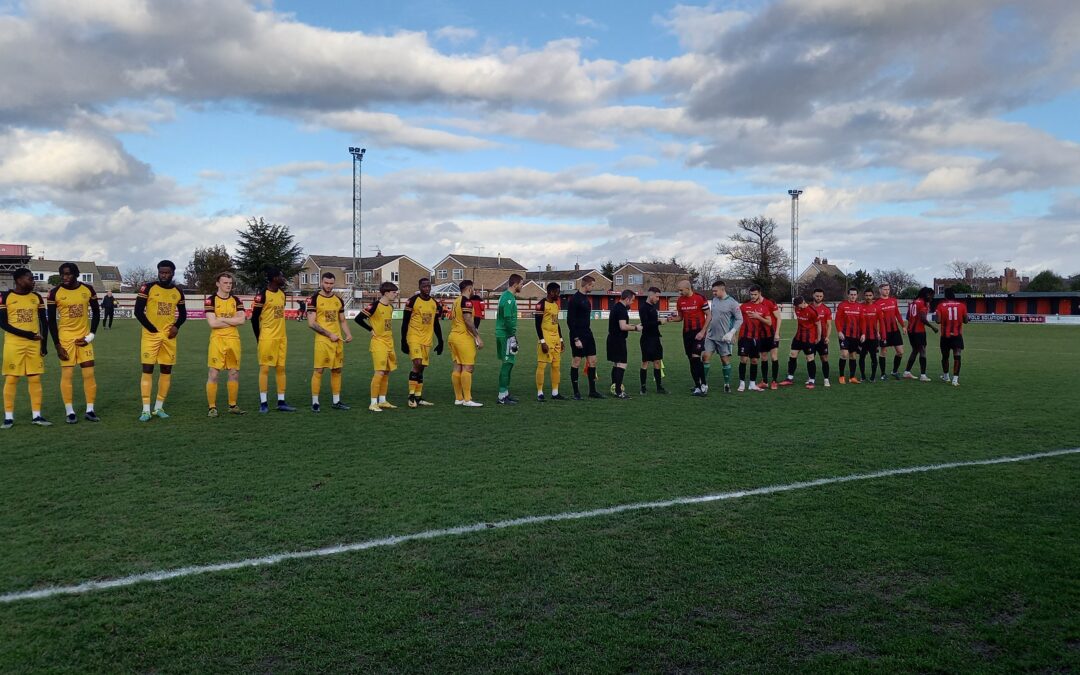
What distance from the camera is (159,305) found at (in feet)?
33.3

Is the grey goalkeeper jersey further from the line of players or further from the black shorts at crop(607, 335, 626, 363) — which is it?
the black shorts at crop(607, 335, 626, 363)

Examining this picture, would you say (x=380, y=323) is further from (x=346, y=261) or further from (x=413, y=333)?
(x=346, y=261)

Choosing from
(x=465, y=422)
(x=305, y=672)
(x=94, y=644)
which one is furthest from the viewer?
(x=465, y=422)

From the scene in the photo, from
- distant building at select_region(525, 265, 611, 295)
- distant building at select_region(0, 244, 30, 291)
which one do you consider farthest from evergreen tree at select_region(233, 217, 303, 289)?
distant building at select_region(525, 265, 611, 295)

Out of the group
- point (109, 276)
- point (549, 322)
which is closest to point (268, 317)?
point (549, 322)

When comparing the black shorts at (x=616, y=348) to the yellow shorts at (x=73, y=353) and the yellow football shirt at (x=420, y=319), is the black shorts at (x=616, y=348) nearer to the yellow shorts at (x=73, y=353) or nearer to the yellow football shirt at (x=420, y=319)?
the yellow football shirt at (x=420, y=319)

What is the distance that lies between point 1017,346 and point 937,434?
21136 mm

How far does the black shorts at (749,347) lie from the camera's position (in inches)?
550

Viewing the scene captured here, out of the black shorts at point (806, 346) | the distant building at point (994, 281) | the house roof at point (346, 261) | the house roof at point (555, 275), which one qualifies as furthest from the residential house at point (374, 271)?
the black shorts at point (806, 346)

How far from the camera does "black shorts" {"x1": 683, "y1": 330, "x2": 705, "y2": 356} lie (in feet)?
43.7

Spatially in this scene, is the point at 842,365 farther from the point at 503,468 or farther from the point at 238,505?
the point at 238,505

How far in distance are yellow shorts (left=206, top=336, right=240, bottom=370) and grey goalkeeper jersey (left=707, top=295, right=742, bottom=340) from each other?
7.94 meters

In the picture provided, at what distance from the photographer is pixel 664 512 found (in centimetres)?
579

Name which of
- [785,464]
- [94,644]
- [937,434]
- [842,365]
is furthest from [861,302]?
[94,644]
